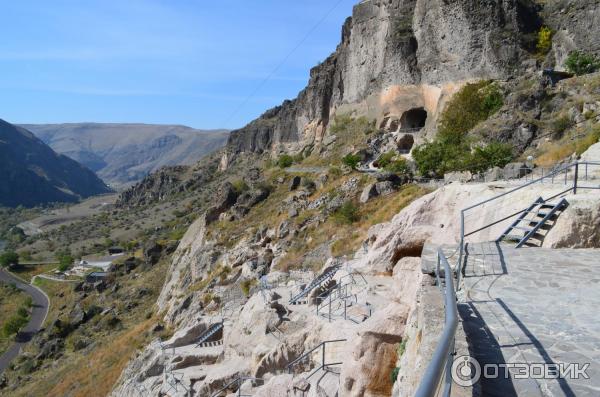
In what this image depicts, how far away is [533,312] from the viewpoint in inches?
219

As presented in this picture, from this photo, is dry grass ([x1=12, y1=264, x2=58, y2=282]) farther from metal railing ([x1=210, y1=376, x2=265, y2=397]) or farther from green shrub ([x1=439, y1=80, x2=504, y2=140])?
metal railing ([x1=210, y1=376, x2=265, y2=397])

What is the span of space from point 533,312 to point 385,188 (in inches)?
850

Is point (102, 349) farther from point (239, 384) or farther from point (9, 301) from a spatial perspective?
point (9, 301)

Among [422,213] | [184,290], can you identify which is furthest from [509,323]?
[184,290]

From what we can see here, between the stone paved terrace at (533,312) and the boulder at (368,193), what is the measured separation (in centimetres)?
1863

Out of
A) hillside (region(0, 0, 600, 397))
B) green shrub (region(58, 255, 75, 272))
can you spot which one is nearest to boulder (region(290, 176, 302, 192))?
hillside (region(0, 0, 600, 397))

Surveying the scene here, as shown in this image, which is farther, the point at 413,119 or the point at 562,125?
the point at 413,119

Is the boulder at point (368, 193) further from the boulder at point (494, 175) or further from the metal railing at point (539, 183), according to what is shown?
the metal railing at point (539, 183)

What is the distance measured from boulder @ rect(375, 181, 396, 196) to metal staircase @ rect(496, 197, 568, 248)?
54.5 ft

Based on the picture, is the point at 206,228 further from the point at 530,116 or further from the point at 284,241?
the point at 530,116

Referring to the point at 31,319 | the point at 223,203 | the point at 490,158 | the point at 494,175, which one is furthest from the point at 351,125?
the point at 31,319

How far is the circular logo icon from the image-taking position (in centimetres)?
394

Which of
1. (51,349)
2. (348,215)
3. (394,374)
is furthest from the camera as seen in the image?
(51,349)

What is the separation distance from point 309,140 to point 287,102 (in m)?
19.6
